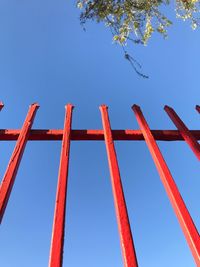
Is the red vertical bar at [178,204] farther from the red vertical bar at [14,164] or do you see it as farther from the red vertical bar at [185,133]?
the red vertical bar at [14,164]

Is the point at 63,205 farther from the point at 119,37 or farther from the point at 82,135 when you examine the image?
the point at 119,37

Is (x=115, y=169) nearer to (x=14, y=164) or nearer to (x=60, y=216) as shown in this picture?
(x=60, y=216)

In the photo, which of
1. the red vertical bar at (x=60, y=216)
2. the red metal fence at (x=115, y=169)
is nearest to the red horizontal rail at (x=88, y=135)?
the red metal fence at (x=115, y=169)

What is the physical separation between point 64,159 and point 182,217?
32.0 inches

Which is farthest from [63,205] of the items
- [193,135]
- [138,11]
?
[138,11]

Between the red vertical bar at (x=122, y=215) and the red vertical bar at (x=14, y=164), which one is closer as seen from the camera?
the red vertical bar at (x=122, y=215)

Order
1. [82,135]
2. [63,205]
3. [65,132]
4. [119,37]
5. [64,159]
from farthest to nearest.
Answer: [119,37], [82,135], [65,132], [64,159], [63,205]

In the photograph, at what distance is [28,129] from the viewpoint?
7.37 feet

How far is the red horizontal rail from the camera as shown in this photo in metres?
2.35

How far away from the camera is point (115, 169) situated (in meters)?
1.79

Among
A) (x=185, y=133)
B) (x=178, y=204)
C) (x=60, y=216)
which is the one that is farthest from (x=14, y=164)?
(x=185, y=133)

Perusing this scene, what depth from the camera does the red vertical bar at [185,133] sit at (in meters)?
2.21

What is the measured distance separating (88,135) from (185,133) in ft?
2.78

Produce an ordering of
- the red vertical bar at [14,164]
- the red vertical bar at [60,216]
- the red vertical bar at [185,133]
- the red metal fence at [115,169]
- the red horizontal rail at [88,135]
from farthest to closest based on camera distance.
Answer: the red horizontal rail at [88,135], the red vertical bar at [185,133], the red vertical bar at [14,164], the red metal fence at [115,169], the red vertical bar at [60,216]
